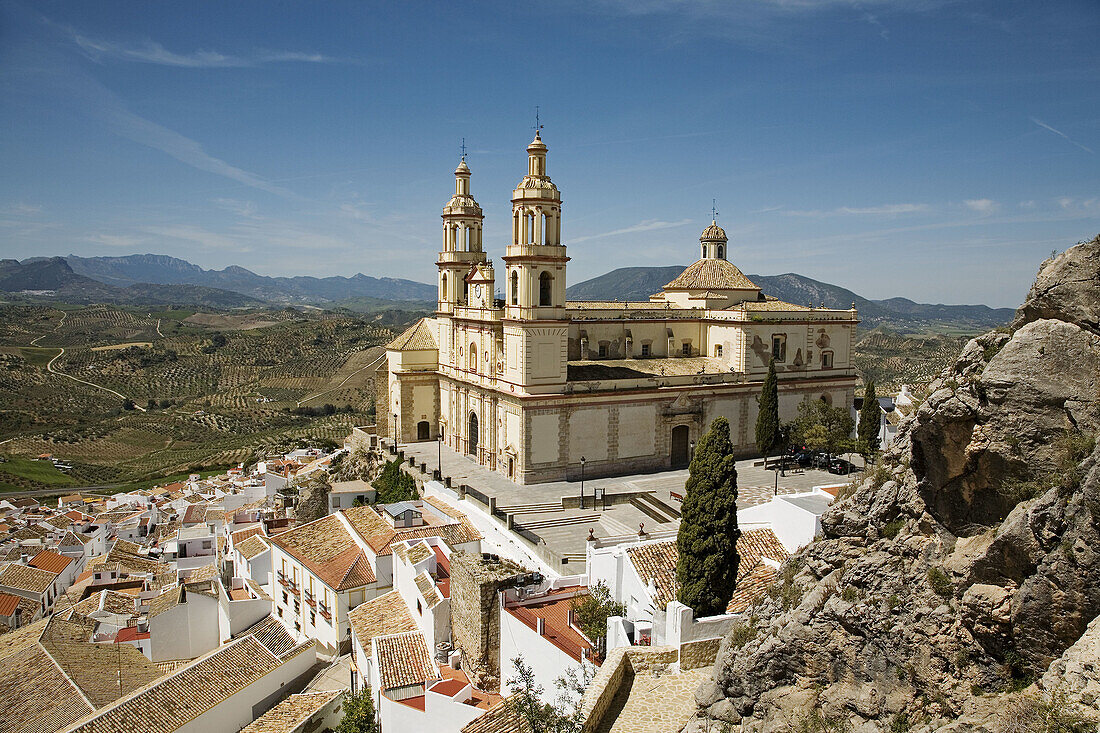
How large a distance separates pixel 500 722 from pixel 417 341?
82.1ft

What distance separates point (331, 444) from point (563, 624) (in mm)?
42581

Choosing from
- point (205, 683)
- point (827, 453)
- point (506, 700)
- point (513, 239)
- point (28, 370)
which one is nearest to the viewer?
point (506, 700)

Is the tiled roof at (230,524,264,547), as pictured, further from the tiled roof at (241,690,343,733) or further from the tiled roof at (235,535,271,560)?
the tiled roof at (241,690,343,733)

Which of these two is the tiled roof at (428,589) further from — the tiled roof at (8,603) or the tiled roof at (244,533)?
the tiled roof at (8,603)

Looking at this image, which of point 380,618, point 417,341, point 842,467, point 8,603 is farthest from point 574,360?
point 8,603

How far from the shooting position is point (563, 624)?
552 inches

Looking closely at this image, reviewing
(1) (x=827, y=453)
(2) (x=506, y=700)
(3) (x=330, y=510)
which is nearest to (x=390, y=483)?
(3) (x=330, y=510)

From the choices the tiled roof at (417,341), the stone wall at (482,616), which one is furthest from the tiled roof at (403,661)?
the tiled roof at (417,341)

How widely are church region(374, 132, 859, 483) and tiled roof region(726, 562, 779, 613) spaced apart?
12.5m

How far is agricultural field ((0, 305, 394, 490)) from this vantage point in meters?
64.5

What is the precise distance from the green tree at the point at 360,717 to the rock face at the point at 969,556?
8.82 metres

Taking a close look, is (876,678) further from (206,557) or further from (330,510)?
(206,557)

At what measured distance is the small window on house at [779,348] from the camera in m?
32.4

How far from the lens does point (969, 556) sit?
23.1 feet
